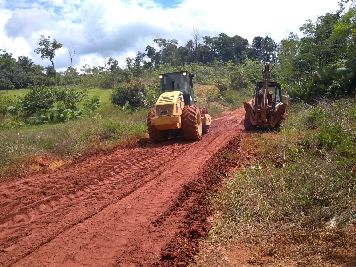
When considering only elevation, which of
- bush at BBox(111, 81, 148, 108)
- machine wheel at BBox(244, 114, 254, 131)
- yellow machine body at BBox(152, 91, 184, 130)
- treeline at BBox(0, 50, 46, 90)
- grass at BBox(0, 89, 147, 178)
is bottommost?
grass at BBox(0, 89, 147, 178)

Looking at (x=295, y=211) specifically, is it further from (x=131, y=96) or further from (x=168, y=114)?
(x=131, y=96)

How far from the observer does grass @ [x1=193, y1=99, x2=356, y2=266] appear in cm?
529

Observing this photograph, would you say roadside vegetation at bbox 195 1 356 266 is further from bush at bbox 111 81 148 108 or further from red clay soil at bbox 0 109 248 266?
bush at bbox 111 81 148 108

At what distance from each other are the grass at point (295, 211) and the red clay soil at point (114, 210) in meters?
0.47

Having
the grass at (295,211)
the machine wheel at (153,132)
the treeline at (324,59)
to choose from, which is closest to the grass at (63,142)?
the machine wheel at (153,132)

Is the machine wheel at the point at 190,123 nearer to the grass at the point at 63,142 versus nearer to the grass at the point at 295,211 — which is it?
the grass at the point at 63,142

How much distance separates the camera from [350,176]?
679 cm

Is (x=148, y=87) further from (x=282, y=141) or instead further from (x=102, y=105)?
(x=282, y=141)

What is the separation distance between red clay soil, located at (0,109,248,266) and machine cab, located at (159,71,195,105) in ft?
10.6

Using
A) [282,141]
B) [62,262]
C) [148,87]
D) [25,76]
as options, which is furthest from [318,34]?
[25,76]

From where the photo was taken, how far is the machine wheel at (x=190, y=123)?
45.7 ft

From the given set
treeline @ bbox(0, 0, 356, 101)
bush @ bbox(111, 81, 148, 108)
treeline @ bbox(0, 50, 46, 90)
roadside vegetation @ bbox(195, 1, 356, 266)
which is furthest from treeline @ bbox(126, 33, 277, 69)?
roadside vegetation @ bbox(195, 1, 356, 266)

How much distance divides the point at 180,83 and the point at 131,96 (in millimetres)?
12353

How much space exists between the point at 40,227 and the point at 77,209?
92cm
